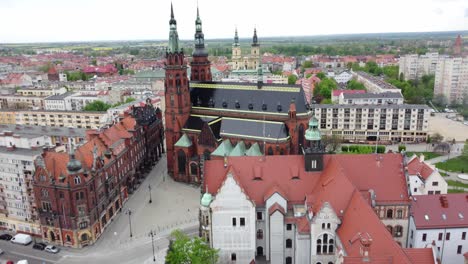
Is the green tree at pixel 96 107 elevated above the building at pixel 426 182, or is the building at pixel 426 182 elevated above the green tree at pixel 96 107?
the green tree at pixel 96 107

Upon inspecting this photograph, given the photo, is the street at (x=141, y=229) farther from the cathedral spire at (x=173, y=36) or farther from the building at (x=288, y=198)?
the cathedral spire at (x=173, y=36)

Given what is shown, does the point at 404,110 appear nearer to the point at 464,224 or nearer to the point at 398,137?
the point at 398,137

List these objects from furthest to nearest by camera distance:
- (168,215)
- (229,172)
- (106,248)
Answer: (168,215)
(106,248)
(229,172)

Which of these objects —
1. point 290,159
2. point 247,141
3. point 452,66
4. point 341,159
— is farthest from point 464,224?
point 452,66

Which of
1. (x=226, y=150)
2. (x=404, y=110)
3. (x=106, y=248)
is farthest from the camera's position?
(x=404, y=110)

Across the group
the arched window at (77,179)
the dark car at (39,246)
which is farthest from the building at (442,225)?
the dark car at (39,246)

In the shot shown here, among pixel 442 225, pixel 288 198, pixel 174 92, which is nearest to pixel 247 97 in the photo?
pixel 174 92

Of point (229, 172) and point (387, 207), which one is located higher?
point (229, 172)
